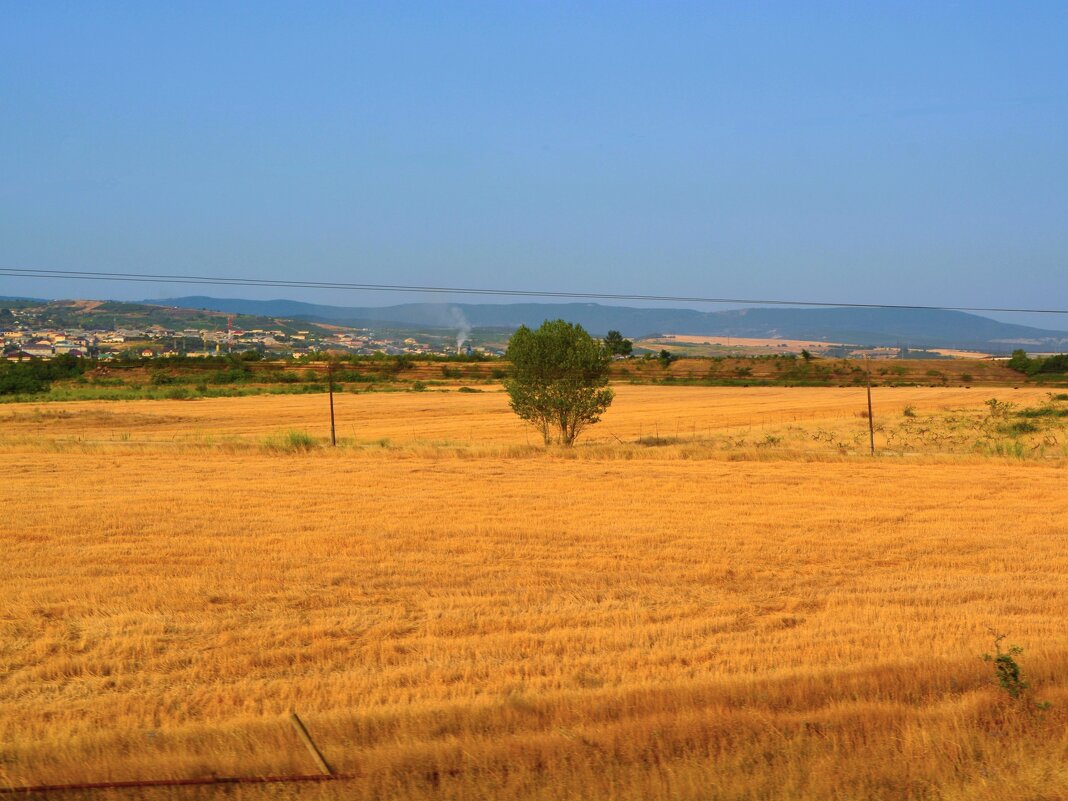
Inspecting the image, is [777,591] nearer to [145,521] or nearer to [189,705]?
[189,705]

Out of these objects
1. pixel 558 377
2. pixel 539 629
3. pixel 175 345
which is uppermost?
pixel 175 345

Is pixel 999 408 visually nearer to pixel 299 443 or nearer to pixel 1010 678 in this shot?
pixel 299 443

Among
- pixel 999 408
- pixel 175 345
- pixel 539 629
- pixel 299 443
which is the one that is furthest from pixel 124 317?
pixel 539 629

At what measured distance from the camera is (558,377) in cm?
4122

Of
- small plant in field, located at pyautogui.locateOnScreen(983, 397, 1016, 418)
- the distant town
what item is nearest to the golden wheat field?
small plant in field, located at pyautogui.locateOnScreen(983, 397, 1016, 418)

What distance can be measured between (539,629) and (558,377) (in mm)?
29321

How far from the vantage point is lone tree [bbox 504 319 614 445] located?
41.2 m

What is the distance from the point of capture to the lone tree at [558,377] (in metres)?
41.2

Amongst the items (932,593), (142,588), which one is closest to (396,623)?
(142,588)

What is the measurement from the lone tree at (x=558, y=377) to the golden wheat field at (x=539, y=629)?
10.6 m

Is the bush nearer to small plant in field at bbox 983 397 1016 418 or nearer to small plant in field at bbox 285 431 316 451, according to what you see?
small plant in field at bbox 285 431 316 451

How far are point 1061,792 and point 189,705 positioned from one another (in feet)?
22.7

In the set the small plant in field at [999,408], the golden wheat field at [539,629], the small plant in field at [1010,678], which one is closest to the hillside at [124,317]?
the small plant in field at [999,408]

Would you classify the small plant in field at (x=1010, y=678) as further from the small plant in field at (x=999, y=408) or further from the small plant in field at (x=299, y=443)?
the small plant in field at (x=999, y=408)
